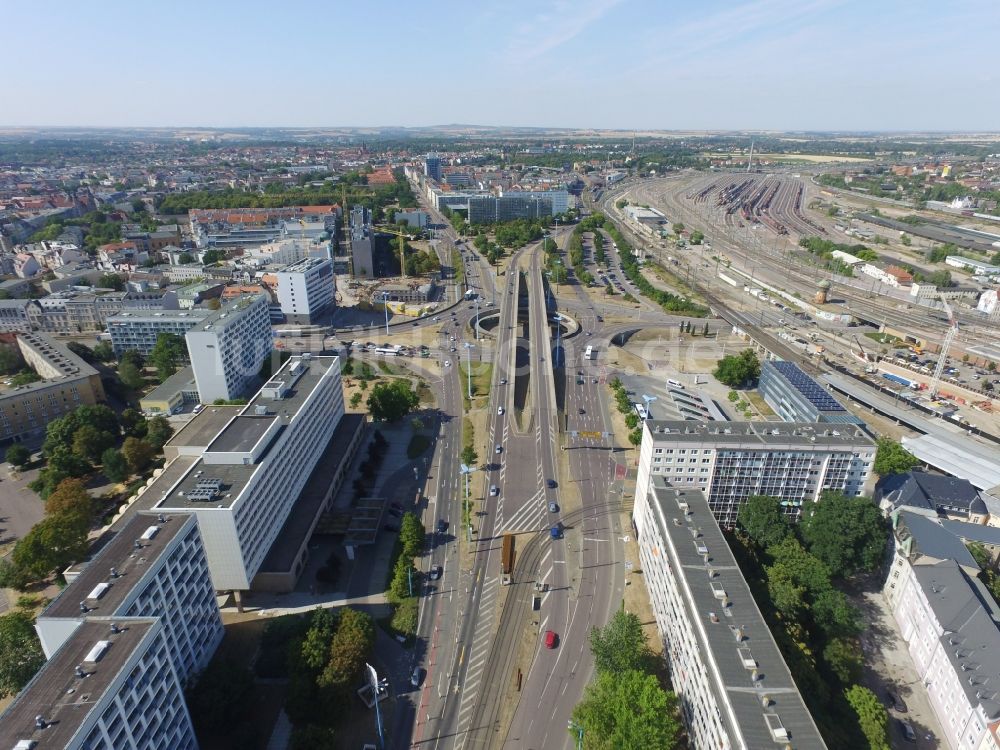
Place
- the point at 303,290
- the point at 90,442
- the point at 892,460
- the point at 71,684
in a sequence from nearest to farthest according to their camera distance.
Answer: the point at 71,684 < the point at 892,460 < the point at 90,442 < the point at 303,290

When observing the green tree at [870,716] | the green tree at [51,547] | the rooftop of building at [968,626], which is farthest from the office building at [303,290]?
the green tree at [870,716]

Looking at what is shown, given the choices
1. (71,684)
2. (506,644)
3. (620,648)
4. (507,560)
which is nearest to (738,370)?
(507,560)

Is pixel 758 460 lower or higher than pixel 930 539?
higher

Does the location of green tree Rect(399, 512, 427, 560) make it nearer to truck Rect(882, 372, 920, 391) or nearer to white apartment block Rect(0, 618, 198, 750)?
white apartment block Rect(0, 618, 198, 750)

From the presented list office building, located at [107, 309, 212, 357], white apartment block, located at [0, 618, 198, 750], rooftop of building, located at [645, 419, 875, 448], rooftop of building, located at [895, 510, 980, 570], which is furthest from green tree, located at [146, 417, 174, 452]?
rooftop of building, located at [895, 510, 980, 570]

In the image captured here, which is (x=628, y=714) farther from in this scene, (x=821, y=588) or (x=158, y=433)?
(x=158, y=433)

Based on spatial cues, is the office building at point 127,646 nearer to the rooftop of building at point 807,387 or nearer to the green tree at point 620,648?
the green tree at point 620,648

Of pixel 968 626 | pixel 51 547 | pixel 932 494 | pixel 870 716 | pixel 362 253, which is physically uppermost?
pixel 362 253

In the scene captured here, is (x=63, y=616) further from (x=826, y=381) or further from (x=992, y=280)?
(x=992, y=280)
